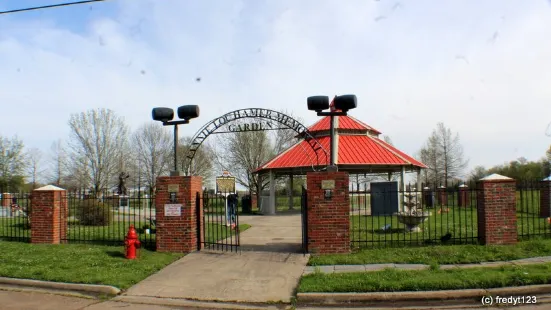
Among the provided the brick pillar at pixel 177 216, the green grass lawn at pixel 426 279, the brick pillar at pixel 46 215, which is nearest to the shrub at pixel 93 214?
the brick pillar at pixel 46 215

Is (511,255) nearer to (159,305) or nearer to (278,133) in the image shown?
(159,305)

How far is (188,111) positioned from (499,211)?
794cm

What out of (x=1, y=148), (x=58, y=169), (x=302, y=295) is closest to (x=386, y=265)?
(x=302, y=295)

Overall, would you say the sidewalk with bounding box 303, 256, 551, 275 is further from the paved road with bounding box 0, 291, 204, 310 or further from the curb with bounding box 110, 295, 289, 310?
the paved road with bounding box 0, 291, 204, 310

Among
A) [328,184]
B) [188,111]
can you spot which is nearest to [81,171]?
[188,111]

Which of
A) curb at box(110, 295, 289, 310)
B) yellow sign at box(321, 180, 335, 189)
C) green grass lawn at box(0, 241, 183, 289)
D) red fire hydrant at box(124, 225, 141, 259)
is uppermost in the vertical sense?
yellow sign at box(321, 180, 335, 189)

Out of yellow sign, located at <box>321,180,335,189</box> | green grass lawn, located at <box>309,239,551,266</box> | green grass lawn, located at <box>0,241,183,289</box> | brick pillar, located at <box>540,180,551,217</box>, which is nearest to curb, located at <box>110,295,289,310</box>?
green grass lawn, located at <box>0,241,183,289</box>

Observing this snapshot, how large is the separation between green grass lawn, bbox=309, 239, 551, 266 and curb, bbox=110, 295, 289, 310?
8.08ft

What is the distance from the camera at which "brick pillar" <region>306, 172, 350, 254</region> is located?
10320 millimetres

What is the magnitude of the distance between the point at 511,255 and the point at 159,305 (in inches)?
282

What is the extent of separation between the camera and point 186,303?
24.9 feet

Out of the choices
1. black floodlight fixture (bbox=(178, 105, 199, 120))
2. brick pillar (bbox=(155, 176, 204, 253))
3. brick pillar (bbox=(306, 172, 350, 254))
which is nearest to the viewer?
brick pillar (bbox=(306, 172, 350, 254))

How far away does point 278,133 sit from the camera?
43.6m

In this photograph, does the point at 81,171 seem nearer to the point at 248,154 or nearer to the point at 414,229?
the point at 248,154
